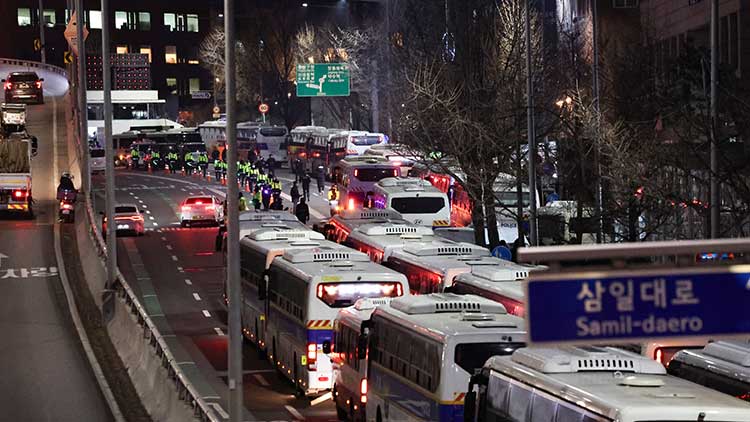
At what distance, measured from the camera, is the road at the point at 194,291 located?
28.5 m

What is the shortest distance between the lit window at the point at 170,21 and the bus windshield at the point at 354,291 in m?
149

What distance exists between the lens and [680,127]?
37.9 m

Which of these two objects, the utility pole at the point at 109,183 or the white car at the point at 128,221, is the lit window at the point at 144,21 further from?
the utility pole at the point at 109,183

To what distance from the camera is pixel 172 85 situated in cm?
17488

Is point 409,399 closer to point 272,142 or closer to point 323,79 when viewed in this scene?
point 323,79

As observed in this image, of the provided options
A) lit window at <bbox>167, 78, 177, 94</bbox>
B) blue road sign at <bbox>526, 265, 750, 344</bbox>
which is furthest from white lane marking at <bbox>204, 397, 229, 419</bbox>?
lit window at <bbox>167, 78, 177, 94</bbox>

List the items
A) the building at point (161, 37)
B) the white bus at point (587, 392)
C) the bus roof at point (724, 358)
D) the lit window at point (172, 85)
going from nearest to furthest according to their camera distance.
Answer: the white bus at point (587, 392) < the bus roof at point (724, 358) < the building at point (161, 37) < the lit window at point (172, 85)

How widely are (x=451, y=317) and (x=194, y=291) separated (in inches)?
976

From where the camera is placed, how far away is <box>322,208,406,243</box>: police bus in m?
42.3

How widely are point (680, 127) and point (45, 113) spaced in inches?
2986

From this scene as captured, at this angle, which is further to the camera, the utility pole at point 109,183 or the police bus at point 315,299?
the utility pole at point 109,183

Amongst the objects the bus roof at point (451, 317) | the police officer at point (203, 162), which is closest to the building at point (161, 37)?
the police officer at point (203, 162)

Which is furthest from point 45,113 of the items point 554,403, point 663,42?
point 554,403

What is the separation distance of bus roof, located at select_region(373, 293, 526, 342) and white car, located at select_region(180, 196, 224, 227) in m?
41.7
